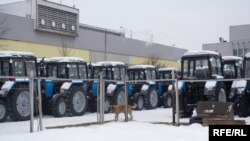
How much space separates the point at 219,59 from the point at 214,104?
4673 millimetres

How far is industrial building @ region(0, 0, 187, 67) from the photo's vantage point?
33062mm

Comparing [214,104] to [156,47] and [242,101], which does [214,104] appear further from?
[156,47]

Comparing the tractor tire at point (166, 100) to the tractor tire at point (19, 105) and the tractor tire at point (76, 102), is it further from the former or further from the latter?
the tractor tire at point (19, 105)

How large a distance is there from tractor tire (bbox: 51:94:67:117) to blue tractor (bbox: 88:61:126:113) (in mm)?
2438

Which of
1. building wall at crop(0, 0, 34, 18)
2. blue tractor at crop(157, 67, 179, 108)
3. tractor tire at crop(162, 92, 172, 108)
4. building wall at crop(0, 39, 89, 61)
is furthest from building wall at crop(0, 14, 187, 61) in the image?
tractor tire at crop(162, 92, 172, 108)

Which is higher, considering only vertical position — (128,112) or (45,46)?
(45,46)

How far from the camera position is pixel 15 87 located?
16.0m

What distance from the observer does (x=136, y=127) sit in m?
13.1

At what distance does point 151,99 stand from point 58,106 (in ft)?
24.8

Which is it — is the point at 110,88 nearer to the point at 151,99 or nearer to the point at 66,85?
the point at 66,85

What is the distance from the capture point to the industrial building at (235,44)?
5116 cm

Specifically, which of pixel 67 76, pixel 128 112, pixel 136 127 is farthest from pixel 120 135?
pixel 67 76

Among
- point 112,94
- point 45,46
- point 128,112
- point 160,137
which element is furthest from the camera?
point 45,46

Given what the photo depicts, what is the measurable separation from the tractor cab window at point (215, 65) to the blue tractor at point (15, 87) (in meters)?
7.19
